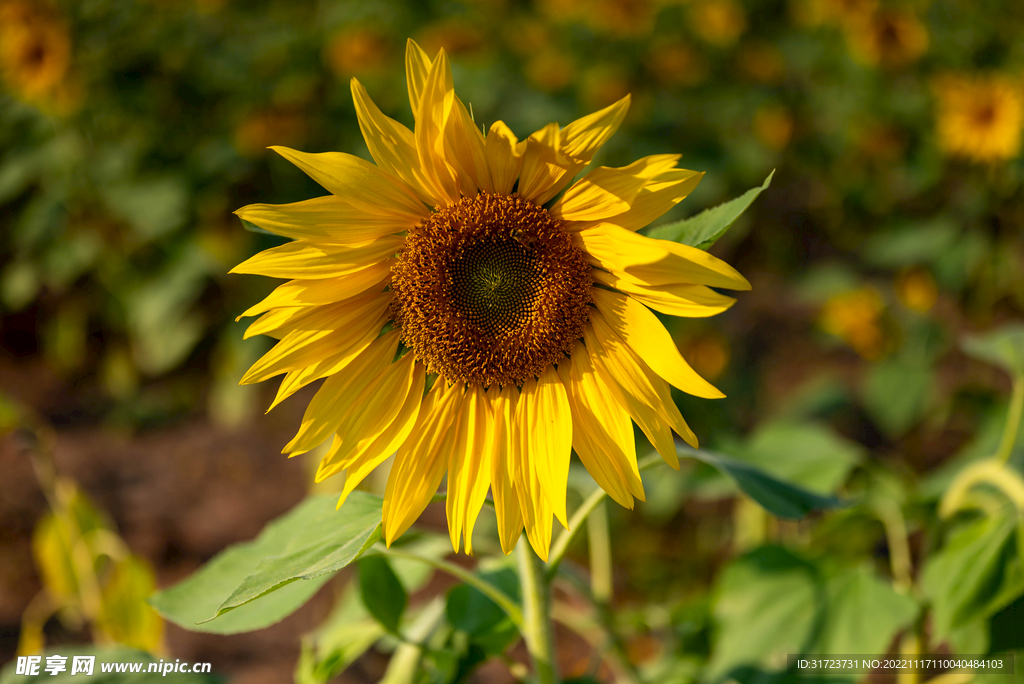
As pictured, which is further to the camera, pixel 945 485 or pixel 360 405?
pixel 945 485

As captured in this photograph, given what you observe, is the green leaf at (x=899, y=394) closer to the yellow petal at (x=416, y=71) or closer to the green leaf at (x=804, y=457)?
the green leaf at (x=804, y=457)

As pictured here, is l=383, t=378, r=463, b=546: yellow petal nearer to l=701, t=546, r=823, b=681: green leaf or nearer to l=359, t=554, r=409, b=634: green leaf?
l=359, t=554, r=409, b=634: green leaf

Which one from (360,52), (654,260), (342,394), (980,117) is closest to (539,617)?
(342,394)

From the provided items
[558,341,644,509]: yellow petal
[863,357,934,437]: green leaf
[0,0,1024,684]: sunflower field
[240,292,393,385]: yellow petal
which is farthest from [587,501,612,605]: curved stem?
[863,357,934,437]: green leaf

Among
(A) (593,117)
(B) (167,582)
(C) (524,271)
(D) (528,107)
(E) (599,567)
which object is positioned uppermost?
(D) (528,107)

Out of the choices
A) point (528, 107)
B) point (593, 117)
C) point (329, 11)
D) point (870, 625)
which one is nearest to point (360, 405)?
point (593, 117)

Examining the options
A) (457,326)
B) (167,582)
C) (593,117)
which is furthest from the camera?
(167,582)

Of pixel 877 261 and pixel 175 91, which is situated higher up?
pixel 175 91

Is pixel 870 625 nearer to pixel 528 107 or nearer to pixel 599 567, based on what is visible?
pixel 599 567
